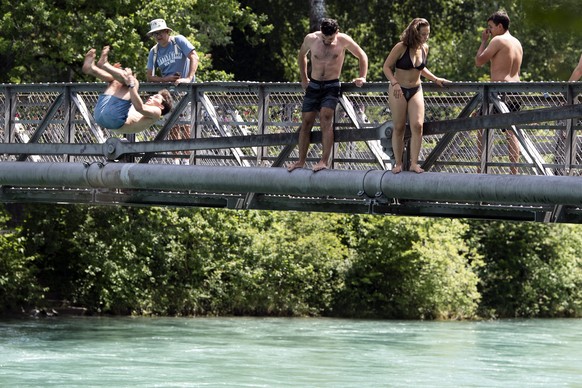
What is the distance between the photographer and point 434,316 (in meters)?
32.0

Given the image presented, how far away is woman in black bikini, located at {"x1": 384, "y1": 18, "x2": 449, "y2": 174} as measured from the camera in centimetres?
1091

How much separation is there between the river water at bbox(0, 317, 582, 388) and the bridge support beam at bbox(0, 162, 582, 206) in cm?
644

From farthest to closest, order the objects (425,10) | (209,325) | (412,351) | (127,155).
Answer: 1. (425,10)
2. (209,325)
3. (412,351)
4. (127,155)

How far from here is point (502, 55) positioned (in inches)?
492

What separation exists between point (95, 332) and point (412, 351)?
19.3ft

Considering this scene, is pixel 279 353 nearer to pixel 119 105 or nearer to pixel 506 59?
pixel 119 105

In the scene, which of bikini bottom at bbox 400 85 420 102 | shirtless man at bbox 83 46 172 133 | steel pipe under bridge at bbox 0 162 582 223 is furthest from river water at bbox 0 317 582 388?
bikini bottom at bbox 400 85 420 102

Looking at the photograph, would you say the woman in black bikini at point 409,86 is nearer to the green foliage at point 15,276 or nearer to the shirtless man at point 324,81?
the shirtless man at point 324,81

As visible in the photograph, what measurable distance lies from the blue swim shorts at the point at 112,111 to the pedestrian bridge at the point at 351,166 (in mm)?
314

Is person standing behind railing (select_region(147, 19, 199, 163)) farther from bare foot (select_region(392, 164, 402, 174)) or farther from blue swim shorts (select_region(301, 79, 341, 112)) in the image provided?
bare foot (select_region(392, 164, 402, 174))

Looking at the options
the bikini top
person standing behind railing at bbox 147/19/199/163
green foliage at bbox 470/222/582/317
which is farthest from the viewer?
green foliage at bbox 470/222/582/317

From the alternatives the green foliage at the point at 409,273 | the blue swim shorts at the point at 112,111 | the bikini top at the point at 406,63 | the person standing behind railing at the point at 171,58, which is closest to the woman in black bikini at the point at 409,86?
the bikini top at the point at 406,63

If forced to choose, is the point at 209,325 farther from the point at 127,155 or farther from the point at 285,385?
the point at 127,155

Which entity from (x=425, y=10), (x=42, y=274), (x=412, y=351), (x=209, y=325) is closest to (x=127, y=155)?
(x=412, y=351)
